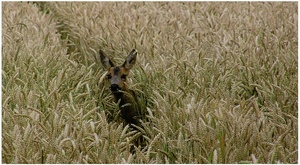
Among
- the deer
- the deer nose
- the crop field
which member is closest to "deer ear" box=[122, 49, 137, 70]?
the deer

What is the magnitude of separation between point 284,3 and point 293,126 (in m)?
5.11

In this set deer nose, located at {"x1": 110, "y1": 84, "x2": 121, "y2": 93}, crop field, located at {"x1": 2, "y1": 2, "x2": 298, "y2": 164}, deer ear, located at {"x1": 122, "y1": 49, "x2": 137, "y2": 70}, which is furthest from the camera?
deer ear, located at {"x1": 122, "y1": 49, "x2": 137, "y2": 70}

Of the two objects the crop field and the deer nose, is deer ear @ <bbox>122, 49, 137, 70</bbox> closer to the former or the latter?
the crop field

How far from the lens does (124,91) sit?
5473 mm

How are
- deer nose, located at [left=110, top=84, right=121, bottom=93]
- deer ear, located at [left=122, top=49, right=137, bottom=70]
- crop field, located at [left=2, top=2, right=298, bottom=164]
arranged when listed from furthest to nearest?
deer ear, located at [left=122, top=49, right=137, bottom=70]
deer nose, located at [left=110, top=84, right=121, bottom=93]
crop field, located at [left=2, top=2, right=298, bottom=164]

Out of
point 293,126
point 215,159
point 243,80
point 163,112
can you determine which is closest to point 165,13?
point 243,80

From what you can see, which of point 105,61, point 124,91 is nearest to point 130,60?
point 105,61

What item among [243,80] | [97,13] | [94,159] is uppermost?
[97,13]

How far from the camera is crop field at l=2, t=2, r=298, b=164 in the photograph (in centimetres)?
394

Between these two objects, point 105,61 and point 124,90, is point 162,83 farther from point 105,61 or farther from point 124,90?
point 105,61

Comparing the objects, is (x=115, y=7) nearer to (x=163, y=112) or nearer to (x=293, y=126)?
(x=163, y=112)

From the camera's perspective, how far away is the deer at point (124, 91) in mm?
5493

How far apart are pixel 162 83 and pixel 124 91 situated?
0.38 meters

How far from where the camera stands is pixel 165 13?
28.0 ft
